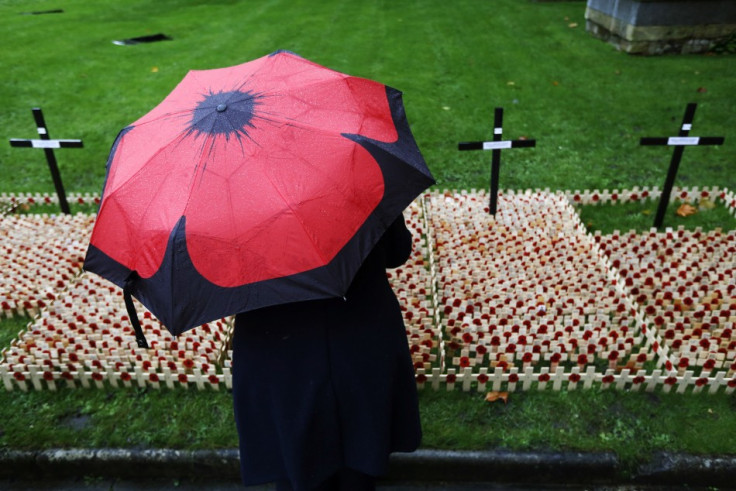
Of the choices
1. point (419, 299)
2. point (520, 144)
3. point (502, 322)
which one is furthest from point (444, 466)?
point (520, 144)

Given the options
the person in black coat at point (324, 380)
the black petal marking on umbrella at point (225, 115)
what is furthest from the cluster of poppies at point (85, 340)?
the black petal marking on umbrella at point (225, 115)

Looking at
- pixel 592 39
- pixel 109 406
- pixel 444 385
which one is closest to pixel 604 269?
pixel 444 385

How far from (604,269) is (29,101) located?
11.0 meters

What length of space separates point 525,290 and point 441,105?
5876mm

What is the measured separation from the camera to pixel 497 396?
14.0 ft

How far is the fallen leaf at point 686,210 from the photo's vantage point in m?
6.49

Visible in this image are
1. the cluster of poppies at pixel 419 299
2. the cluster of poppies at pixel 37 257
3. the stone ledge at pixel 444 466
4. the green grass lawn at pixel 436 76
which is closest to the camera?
the stone ledge at pixel 444 466

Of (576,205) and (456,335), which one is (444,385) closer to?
(456,335)

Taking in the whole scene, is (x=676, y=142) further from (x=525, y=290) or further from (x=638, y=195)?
(x=525, y=290)

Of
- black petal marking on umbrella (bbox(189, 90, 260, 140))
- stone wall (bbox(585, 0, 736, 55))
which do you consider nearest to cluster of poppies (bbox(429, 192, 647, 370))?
black petal marking on umbrella (bbox(189, 90, 260, 140))

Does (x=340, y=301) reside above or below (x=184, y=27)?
above

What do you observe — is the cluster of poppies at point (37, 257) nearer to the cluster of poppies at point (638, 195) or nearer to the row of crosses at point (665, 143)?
the row of crosses at point (665, 143)

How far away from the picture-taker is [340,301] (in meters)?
2.48

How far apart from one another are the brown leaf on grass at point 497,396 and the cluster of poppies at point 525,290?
0.79 feet
